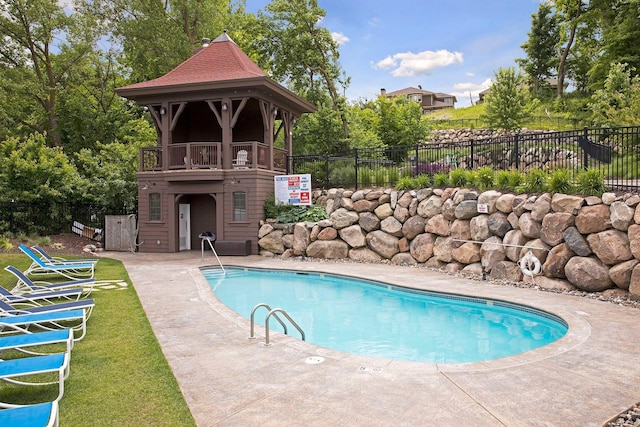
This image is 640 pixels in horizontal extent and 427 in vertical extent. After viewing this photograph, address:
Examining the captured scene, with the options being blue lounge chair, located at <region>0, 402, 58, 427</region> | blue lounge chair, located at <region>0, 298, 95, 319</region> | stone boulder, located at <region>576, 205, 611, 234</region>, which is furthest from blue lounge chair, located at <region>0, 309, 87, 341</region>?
stone boulder, located at <region>576, 205, 611, 234</region>

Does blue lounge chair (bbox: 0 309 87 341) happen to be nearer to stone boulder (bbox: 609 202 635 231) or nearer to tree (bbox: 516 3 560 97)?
stone boulder (bbox: 609 202 635 231)

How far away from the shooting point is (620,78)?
75.2ft

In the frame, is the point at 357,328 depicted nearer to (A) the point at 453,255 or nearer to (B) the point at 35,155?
(A) the point at 453,255

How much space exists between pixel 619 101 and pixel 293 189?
53.7ft

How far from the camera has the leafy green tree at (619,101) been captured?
16578 mm

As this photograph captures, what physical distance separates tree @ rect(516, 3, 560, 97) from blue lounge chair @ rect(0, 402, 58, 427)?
47.1m

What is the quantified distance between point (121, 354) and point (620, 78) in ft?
88.5

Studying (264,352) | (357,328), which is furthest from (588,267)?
A: (264,352)

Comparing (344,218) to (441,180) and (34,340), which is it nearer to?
(441,180)

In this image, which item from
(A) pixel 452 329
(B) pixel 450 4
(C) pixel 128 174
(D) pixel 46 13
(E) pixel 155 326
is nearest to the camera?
(E) pixel 155 326

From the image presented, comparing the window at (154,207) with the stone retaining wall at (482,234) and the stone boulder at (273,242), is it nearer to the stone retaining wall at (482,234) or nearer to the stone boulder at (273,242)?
the stone retaining wall at (482,234)

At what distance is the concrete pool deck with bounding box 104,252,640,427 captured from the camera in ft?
12.5

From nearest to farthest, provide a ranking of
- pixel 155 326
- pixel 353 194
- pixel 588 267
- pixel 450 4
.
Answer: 1. pixel 155 326
2. pixel 588 267
3. pixel 353 194
4. pixel 450 4

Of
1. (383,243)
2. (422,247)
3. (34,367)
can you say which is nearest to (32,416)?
(34,367)
